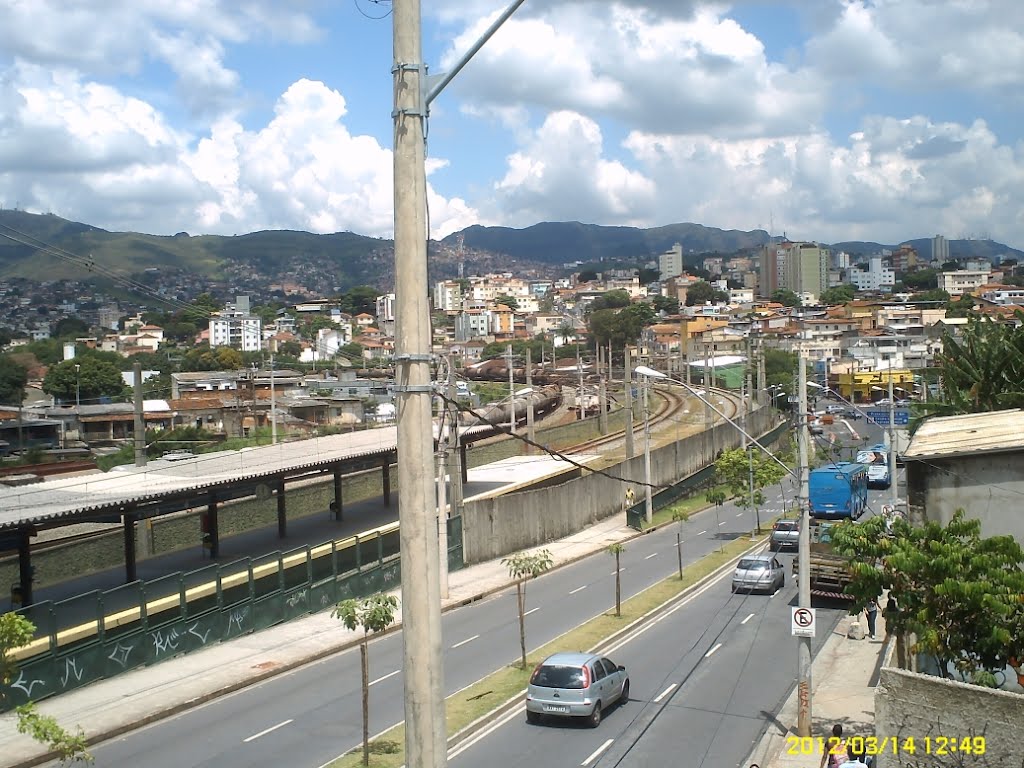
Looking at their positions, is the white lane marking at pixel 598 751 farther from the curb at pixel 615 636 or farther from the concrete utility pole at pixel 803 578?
the concrete utility pole at pixel 803 578

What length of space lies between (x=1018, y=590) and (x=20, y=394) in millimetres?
97547

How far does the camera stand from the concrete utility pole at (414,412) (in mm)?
4840

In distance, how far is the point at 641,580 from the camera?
32.8 meters

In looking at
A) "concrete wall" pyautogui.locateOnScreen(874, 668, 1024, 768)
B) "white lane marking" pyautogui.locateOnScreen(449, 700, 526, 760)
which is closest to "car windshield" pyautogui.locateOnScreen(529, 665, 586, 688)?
"white lane marking" pyautogui.locateOnScreen(449, 700, 526, 760)

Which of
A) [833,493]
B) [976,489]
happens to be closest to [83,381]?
[833,493]

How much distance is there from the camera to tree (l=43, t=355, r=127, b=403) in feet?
309

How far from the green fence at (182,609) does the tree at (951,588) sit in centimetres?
1536

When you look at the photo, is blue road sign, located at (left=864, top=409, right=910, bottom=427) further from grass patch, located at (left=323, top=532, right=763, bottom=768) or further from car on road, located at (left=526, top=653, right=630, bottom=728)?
car on road, located at (left=526, top=653, right=630, bottom=728)

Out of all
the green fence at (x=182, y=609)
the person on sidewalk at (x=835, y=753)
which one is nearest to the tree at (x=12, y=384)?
the green fence at (x=182, y=609)

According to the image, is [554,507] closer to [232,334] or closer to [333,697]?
[333,697]

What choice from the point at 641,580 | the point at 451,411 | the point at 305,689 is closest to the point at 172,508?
the point at 451,411

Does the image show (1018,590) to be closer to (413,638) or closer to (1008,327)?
(413,638)

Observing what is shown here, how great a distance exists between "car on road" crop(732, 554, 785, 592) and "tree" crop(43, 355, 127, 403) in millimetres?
76585

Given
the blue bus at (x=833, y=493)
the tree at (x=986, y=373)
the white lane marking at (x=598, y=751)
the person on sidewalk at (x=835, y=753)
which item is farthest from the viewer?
the blue bus at (x=833, y=493)
